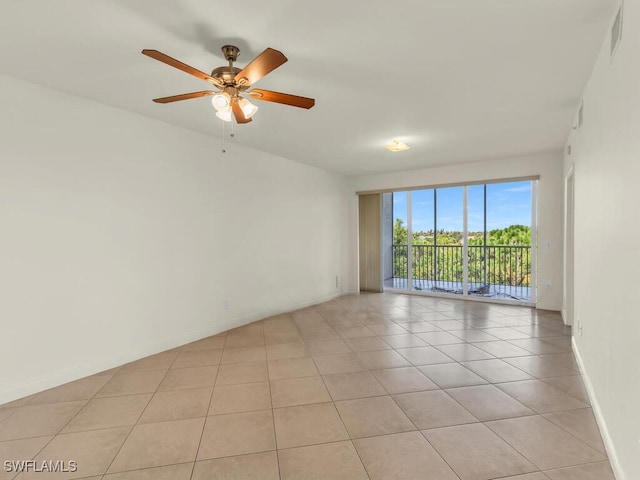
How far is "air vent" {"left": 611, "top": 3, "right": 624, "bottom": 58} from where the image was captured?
1.66 meters

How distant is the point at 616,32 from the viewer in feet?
5.68

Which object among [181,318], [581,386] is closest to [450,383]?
[581,386]

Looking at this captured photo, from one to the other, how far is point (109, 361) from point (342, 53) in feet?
10.9

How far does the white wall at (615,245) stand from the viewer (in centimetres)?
146

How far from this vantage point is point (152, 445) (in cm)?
198

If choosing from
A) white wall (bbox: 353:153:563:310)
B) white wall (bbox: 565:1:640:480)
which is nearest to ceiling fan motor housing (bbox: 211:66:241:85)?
white wall (bbox: 565:1:640:480)

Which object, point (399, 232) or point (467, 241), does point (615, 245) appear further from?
point (399, 232)

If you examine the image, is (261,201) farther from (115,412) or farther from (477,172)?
(477,172)

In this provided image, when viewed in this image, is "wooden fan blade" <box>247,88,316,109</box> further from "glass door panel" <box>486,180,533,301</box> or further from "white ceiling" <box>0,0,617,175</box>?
"glass door panel" <box>486,180,533,301</box>

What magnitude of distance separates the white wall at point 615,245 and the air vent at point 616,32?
6 cm

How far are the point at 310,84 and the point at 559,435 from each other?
2967mm

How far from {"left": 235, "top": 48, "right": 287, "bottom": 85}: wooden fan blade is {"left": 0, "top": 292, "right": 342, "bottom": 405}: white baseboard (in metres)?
2.78

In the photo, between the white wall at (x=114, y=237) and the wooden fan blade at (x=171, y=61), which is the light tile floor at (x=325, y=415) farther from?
the wooden fan blade at (x=171, y=61)

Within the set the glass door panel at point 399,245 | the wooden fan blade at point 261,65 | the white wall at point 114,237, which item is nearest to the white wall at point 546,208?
the glass door panel at point 399,245
